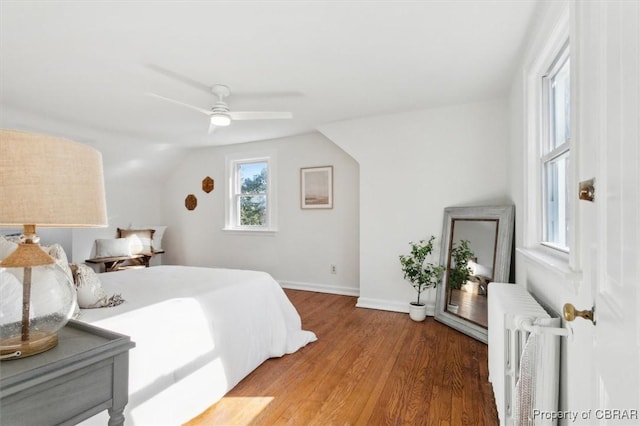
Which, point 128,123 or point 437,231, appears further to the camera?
point 128,123

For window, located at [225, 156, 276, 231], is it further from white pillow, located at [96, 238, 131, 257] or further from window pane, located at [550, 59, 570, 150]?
window pane, located at [550, 59, 570, 150]

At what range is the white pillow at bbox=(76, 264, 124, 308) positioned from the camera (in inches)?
62.6

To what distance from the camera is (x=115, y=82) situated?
2.57 meters

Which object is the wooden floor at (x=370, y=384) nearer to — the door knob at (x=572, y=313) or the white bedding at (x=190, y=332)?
the white bedding at (x=190, y=332)

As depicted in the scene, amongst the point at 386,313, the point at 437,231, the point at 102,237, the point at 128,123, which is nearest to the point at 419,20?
the point at 437,231

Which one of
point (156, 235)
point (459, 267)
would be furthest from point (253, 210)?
point (459, 267)

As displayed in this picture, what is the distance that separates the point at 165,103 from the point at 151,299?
2200mm

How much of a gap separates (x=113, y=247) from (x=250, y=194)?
86.5 inches

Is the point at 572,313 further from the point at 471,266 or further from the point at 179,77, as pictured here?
the point at 179,77

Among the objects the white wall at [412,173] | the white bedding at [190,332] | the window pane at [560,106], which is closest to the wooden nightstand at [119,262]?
the white bedding at [190,332]

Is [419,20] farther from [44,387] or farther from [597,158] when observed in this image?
[44,387]

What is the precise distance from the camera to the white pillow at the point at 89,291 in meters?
1.59

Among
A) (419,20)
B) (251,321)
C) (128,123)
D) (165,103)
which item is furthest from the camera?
(128,123)

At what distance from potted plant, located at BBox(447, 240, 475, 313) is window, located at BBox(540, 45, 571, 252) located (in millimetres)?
1120
